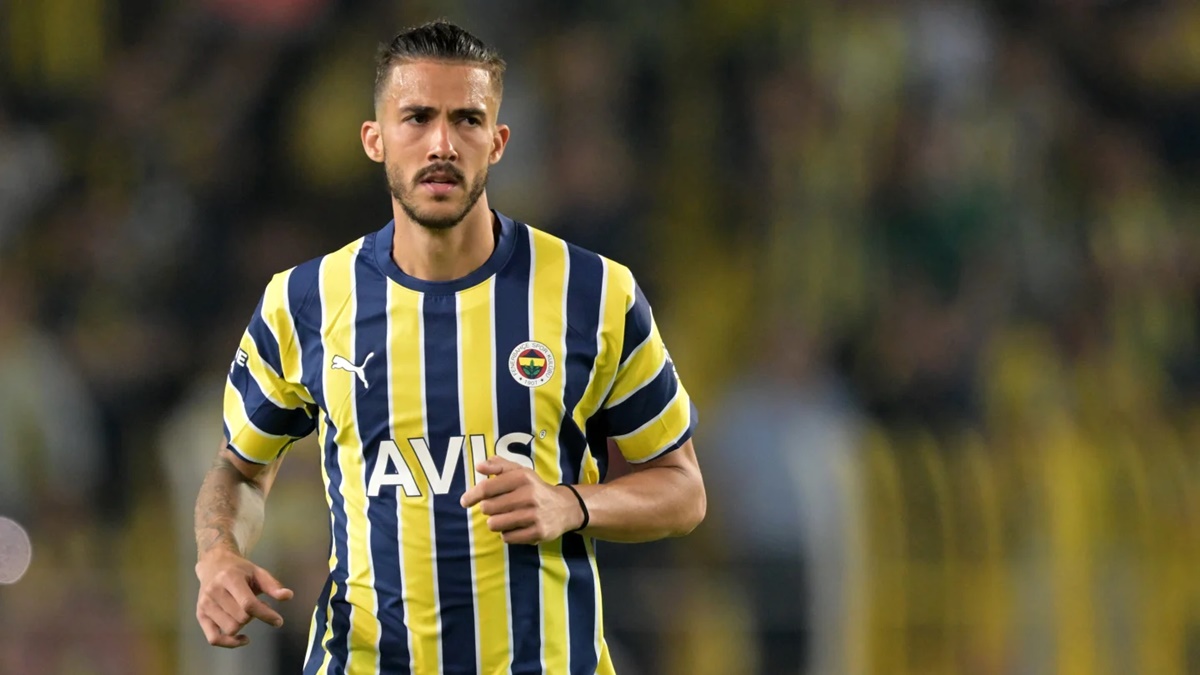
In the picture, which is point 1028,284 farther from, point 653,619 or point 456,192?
point 456,192

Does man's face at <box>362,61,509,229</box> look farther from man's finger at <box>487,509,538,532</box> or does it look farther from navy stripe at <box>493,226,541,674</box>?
man's finger at <box>487,509,538,532</box>

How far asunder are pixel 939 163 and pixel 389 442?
441 cm

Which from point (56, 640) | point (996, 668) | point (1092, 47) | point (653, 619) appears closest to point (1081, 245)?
point (1092, 47)

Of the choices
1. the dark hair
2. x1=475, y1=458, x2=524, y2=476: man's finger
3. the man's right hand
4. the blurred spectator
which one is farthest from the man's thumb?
the blurred spectator

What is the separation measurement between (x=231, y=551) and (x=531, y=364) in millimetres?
635

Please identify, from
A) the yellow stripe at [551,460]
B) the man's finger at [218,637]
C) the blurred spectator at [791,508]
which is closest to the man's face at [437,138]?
the yellow stripe at [551,460]

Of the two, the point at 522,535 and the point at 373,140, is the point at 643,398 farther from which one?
the point at 373,140

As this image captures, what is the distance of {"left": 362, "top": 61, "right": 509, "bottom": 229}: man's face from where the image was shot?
9.22ft

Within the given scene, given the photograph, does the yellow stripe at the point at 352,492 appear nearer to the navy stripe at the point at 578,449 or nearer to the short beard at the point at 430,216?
the short beard at the point at 430,216

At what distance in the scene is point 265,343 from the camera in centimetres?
301

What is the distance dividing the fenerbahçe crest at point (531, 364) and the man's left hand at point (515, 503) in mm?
254

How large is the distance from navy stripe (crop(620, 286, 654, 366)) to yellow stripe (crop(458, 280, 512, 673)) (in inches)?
9.7

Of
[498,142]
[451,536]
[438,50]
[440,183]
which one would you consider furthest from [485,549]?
[438,50]

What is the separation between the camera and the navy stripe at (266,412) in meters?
3.04
